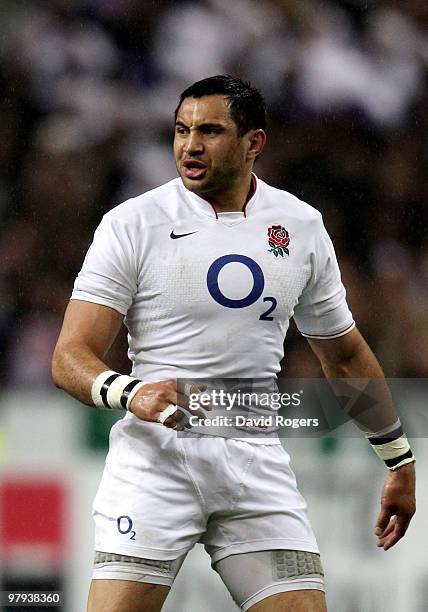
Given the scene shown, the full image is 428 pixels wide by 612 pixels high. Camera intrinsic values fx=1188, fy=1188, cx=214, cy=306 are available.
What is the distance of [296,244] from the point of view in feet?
10.2

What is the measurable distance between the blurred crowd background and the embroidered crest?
6.35 ft

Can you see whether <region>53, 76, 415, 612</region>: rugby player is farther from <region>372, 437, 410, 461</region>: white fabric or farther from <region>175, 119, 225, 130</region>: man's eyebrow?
<region>372, 437, 410, 461</region>: white fabric

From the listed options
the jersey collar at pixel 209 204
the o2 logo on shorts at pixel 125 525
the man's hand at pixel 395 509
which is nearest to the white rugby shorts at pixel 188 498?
the o2 logo on shorts at pixel 125 525

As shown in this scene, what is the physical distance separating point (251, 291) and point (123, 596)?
81 cm

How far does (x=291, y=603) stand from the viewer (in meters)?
2.85

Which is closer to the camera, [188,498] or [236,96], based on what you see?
[188,498]

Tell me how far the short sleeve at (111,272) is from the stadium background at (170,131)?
1529 mm

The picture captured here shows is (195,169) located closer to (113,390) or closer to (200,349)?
(200,349)

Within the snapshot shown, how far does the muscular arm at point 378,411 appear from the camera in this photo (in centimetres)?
317

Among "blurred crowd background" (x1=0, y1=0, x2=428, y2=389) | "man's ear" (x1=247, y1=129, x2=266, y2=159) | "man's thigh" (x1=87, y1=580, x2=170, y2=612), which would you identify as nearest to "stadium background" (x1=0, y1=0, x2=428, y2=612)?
"blurred crowd background" (x1=0, y1=0, x2=428, y2=389)

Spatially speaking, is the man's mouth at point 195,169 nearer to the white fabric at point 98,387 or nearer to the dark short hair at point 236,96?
the dark short hair at point 236,96

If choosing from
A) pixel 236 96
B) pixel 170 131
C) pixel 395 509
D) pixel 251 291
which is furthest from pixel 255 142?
pixel 170 131

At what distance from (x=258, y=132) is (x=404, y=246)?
7.24 feet

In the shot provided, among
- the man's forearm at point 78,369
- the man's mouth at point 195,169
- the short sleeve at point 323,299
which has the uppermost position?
the man's mouth at point 195,169
